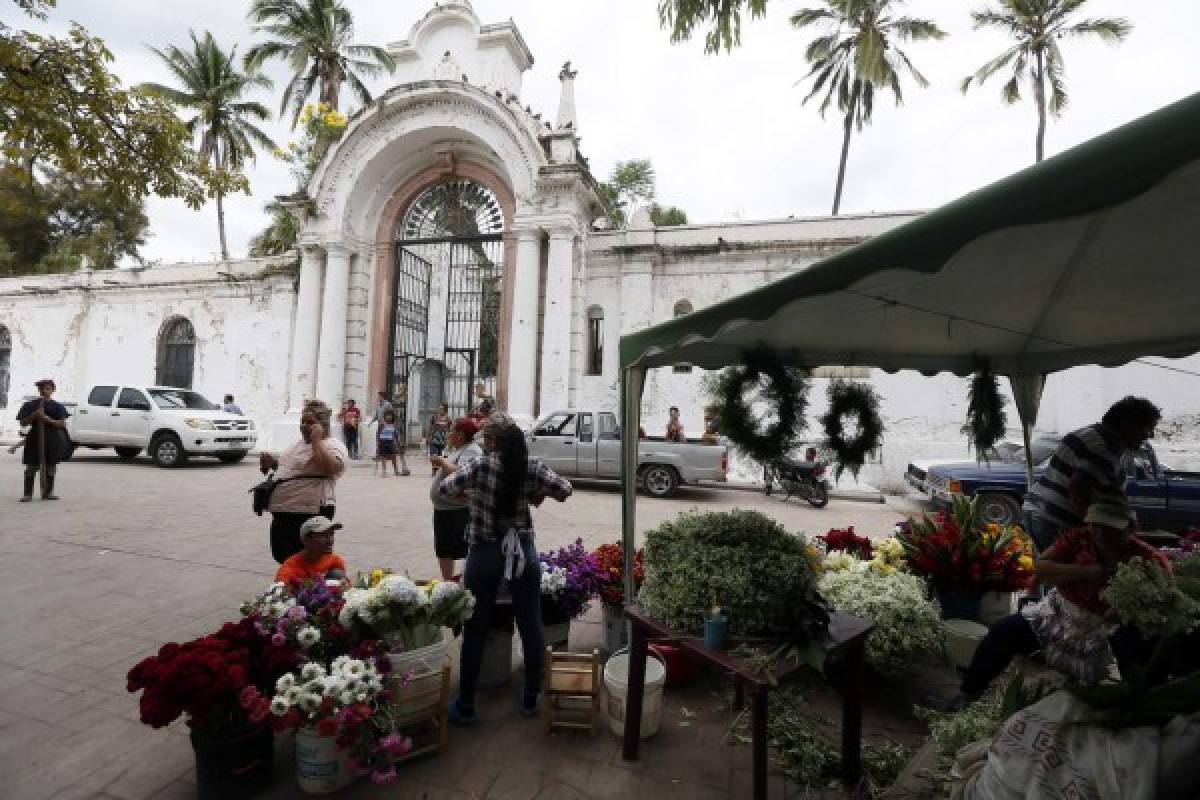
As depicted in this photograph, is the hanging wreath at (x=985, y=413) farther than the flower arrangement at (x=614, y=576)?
Yes

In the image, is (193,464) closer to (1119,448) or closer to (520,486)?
(520,486)

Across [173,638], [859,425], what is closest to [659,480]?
[859,425]

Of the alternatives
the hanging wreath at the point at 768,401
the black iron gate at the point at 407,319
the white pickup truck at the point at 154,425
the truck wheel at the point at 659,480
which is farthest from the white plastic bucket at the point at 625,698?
the black iron gate at the point at 407,319

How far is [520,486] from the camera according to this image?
316 centimetres

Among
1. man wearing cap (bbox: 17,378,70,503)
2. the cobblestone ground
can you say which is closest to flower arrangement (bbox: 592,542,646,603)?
the cobblestone ground

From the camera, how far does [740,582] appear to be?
2.57 metres

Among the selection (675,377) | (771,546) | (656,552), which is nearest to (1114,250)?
(771,546)

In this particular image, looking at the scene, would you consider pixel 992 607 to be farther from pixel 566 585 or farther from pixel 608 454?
pixel 608 454

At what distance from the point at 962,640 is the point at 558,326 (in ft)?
36.9

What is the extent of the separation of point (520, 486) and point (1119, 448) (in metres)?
3.50

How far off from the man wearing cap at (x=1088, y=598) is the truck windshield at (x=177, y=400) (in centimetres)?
A: 1598

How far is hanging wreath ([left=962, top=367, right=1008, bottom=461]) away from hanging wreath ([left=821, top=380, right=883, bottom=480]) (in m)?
0.98

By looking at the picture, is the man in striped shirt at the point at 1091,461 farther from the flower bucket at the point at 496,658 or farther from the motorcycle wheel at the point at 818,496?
the motorcycle wheel at the point at 818,496

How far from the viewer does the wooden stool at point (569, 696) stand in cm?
301
